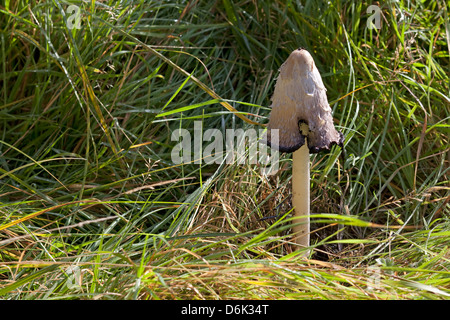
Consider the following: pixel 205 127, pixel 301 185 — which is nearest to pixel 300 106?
pixel 301 185

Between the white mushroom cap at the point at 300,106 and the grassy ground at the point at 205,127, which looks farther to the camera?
the grassy ground at the point at 205,127

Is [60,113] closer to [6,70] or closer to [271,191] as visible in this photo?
[6,70]

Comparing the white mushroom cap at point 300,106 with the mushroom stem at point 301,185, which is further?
the mushroom stem at point 301,185

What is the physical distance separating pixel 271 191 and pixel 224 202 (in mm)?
205

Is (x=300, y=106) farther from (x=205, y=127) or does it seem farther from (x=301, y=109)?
(x=205, y=127)

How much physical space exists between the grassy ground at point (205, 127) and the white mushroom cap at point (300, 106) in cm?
27

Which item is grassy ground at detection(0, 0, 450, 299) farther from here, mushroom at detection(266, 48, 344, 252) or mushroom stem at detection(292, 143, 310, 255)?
mushroom at detection(266, 48, 344, 252)

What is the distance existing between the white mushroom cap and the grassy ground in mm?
273

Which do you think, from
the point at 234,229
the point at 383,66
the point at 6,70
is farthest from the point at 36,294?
the point at 383,66

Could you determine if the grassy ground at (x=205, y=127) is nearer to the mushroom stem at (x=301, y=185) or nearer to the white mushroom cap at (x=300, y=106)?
the mushroom stem at (x=301, y=185)

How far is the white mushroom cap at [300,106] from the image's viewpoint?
5.30 feet

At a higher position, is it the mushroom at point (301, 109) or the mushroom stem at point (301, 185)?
the mushroom at point (301, 109)

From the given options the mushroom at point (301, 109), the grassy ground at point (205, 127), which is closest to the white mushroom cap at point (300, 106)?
the mushroom at point (301, 109)

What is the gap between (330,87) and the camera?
8.05 feet
